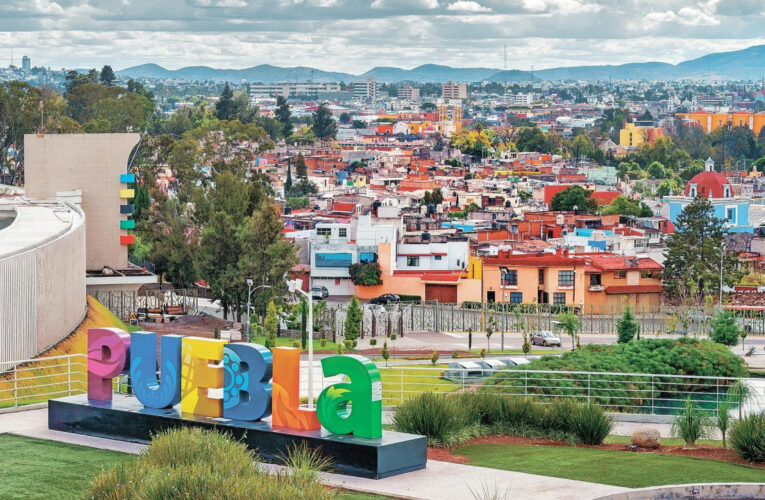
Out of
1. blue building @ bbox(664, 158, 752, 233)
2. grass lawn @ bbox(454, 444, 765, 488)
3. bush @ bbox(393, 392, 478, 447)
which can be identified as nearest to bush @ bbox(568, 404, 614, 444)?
grass lawn @ bbox(454, 444, 765, 488)

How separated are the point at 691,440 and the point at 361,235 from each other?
6462 cm

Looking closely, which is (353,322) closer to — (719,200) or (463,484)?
(463,484)

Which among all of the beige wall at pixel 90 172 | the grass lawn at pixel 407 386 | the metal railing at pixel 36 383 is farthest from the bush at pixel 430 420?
the beige wall at pixel 90 172

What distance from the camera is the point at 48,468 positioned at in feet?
60.3

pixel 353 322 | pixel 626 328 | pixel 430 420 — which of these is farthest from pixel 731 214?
pixel 430 420

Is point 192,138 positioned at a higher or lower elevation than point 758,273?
higher

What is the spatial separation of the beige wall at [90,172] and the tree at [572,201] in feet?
224

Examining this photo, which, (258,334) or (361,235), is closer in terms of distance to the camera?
(258,334)

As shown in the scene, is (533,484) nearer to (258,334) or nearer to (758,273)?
(258,334)

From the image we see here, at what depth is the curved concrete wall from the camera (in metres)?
31.3

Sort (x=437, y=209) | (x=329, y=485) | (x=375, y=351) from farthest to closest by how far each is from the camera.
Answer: (x=437, y=209) < (x=375, y=351) < (x=329, y=485)

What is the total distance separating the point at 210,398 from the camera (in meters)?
20.0

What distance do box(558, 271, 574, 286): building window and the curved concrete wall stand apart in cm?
4088

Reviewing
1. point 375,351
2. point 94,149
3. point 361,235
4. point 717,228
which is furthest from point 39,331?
point 717,228
